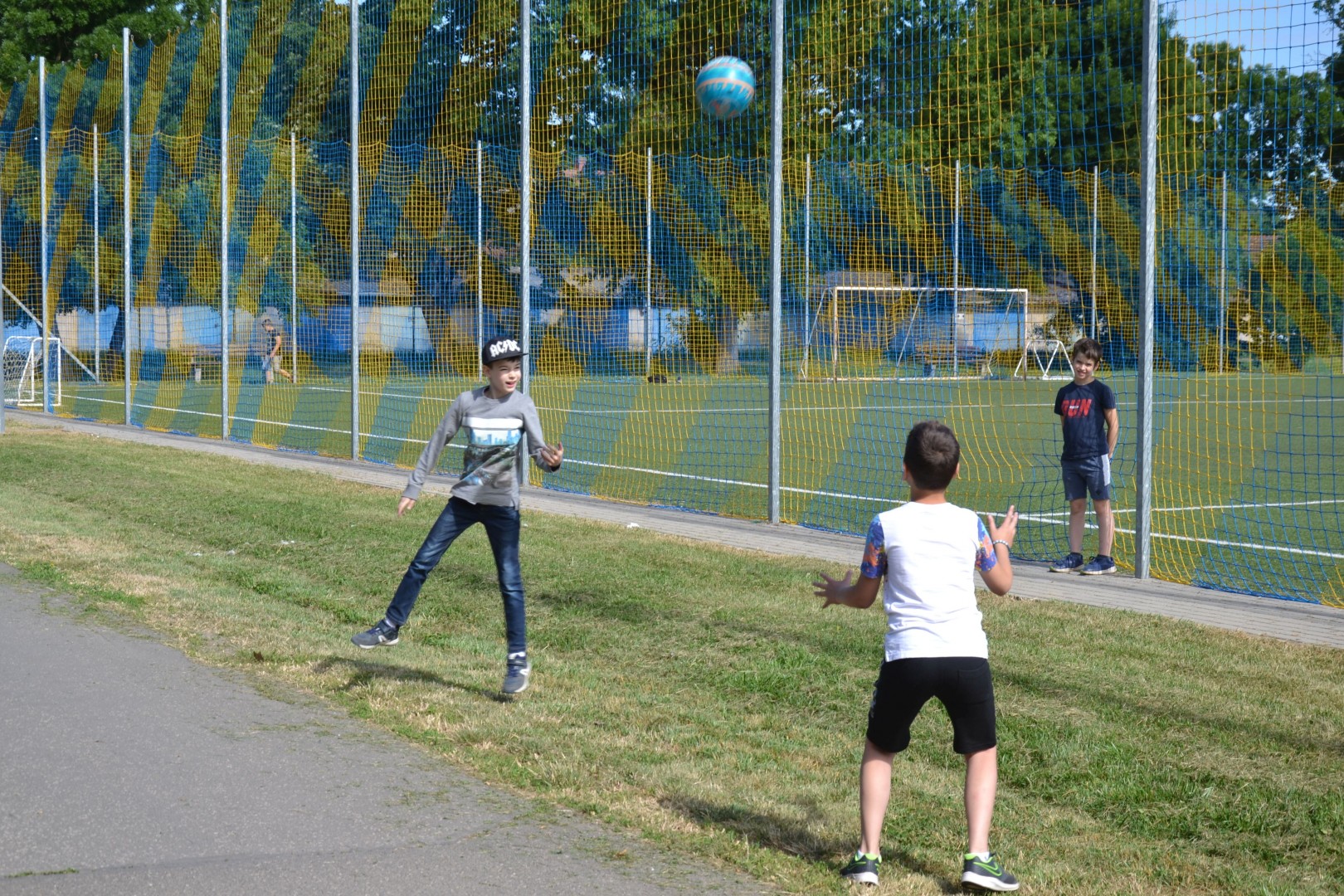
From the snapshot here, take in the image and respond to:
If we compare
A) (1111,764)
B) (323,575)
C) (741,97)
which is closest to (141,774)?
(1111,764)

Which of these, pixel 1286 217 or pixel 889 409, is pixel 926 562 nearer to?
pixel 1286 217

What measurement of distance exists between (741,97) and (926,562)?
11.5 m

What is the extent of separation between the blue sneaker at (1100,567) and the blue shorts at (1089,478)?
400 millimetres

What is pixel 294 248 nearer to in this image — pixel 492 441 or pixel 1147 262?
pixel 1147 262

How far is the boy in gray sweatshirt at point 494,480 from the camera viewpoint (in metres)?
6.79

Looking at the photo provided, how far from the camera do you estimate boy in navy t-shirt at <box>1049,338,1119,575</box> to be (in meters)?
10.3

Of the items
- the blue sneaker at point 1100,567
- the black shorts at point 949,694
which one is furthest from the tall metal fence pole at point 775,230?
the black shorts at point 949,694

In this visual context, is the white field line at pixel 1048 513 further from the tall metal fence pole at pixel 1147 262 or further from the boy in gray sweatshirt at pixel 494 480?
the boy in gray sweatshirt at pixel 494 480

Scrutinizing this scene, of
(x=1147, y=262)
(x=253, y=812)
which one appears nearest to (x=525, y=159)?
(x=1147, y=262)

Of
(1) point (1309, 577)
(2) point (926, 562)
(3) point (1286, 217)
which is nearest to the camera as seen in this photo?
(2) point (926, 562)

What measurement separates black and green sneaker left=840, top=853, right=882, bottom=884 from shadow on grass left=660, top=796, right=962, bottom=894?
7cm

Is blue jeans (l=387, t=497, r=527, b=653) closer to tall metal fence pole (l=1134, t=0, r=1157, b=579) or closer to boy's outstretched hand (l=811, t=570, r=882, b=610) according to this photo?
boy's outstretched hand (l=811, t=570, r=882, b=610)

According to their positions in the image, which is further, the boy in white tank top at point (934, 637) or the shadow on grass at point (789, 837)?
the shadow on grass at point (789, 837)

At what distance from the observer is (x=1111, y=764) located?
5602mm
